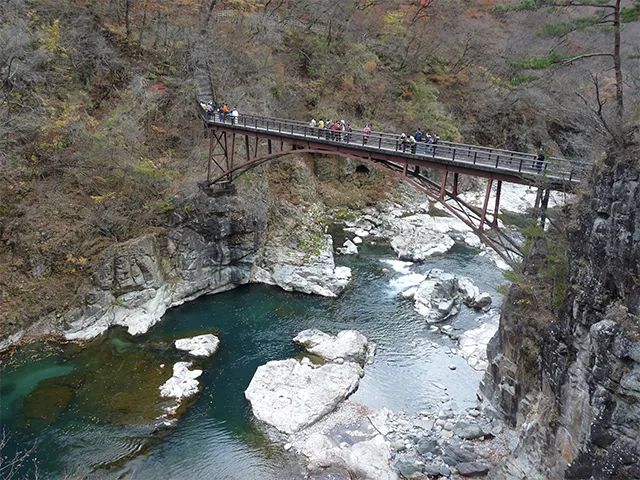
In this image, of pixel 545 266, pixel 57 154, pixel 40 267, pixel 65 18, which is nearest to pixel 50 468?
pixel 40 267

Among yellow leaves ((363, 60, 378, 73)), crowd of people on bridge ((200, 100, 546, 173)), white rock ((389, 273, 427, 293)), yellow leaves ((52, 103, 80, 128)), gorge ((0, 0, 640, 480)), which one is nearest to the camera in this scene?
gorge ((0, 0, 640, 480))

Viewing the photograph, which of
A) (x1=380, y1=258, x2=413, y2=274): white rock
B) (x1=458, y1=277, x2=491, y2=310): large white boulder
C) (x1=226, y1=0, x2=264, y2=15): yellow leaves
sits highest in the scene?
(x1=226, y1=0, x2=264, y2=15): yellow leaves

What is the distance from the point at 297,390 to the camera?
Result: 53.3ft

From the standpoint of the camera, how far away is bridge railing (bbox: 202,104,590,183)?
13352mm

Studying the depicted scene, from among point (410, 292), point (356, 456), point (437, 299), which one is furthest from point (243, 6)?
point (356, 456)

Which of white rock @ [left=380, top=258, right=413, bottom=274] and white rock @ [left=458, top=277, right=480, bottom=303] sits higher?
white rock @ [left=458, top=277, right=480, bottom=303]

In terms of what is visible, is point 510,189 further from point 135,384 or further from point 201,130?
point 135,384

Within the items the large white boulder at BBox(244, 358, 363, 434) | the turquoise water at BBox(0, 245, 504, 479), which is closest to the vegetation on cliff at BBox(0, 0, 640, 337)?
the turquoise water at BBox(0, 245, 504, 479)

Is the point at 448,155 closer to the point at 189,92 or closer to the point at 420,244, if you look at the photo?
the point at 420,244

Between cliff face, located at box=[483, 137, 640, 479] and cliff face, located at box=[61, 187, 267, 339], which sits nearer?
cliff face, located at box=[483, 137, 640, 479]

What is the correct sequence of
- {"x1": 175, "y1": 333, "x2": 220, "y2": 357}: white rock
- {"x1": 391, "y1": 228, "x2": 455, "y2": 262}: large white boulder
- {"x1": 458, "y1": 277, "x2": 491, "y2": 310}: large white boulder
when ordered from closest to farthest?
{"x1": 175, "y1": 333, "x2": 220, "y2": 357}: white rock, {"x1": 458, "y1": 277, "x2": 491, "y2": 310}: large white boulder, {"x1": 391, "y1": 228, "x2": 455, "y2": 262}: large white boulder

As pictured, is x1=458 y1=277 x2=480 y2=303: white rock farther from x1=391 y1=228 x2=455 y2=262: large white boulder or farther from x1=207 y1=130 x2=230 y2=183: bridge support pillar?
x1=207 y1=130 x2=230 y2=183: bridge support pillar

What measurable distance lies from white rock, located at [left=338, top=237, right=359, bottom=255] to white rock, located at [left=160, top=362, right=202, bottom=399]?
43.2ft

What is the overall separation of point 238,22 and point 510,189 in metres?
25.8
